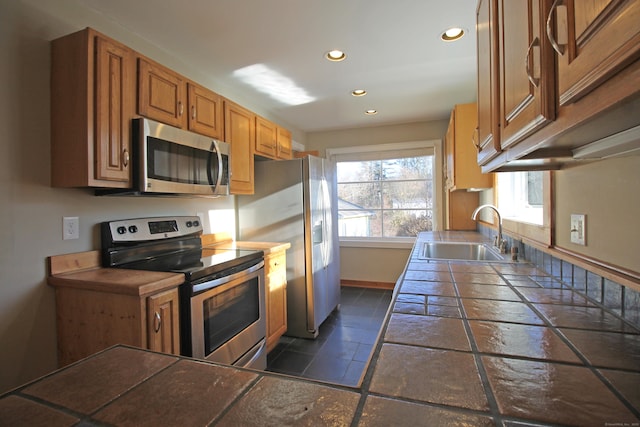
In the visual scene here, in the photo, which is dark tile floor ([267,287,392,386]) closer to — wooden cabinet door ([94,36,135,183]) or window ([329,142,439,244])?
window ([329,142,439,244])

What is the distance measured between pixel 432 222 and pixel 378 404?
154 inches

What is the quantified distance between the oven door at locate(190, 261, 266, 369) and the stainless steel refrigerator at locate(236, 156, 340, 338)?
64cm

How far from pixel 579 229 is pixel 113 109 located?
2.06m

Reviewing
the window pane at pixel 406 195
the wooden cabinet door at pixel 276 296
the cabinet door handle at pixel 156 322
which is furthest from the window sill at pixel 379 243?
the cabinet door handle at pixel 156 322

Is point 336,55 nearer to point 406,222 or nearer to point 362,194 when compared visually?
point 362,194

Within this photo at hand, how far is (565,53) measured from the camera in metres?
0.51

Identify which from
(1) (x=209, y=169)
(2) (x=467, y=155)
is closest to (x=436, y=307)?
(1) (x=209, y=169)

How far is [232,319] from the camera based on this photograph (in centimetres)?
188

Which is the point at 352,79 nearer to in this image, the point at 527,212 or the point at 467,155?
the point at 467,155

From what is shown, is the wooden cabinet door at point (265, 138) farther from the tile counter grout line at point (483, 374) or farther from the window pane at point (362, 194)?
the tile counter grout line at point (483, 374)

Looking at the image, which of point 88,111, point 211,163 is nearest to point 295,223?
point 211,163

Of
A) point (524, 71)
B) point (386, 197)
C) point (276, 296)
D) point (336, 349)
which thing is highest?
point (524, 71)

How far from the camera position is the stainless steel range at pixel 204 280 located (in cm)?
157

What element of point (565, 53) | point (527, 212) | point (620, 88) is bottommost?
point (527, 212)
